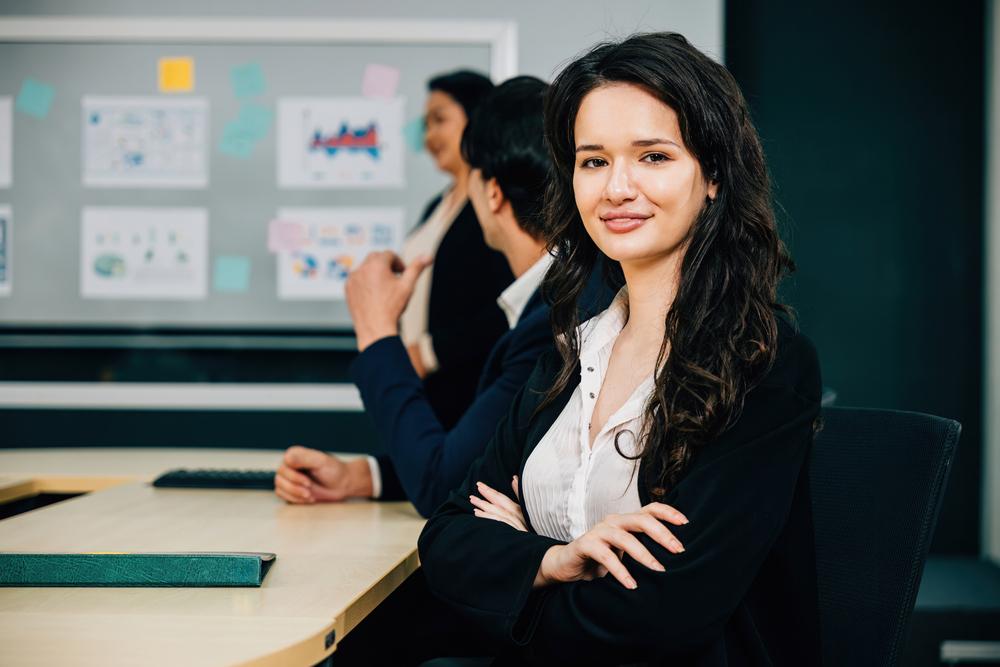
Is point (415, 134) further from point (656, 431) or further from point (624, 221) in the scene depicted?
point (656, 431)

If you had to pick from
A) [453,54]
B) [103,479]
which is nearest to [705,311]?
[103,479]

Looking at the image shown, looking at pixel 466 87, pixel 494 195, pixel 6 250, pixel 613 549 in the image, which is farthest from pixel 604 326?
pixel 6 250

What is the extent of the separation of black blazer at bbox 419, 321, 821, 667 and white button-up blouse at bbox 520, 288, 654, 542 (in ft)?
0.17

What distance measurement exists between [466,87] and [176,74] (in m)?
0.95

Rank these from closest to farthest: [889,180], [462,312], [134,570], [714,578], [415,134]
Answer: [714,578] → [134,570] → [462,312] → [415,134] → [889,180]

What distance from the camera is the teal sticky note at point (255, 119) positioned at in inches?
124

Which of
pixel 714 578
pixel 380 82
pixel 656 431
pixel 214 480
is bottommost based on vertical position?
pixel 214 480

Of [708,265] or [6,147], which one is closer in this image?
[708,265]

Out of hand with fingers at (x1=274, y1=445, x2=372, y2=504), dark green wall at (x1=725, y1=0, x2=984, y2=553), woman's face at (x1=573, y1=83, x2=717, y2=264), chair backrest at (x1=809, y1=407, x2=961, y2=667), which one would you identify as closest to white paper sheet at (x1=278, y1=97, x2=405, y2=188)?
dark green wall at (x1=725, y1=0, x2=984, y2=553)

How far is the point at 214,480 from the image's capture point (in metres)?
1.95

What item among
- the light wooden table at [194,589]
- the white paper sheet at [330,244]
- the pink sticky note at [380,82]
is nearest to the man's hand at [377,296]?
the light wooden table at [194,589]

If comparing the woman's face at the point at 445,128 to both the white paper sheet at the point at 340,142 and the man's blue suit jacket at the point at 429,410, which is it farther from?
the man's blue suit jacket at the point at 429,410

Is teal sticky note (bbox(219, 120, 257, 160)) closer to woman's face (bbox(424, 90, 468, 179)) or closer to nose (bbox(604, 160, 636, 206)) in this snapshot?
woman's face (bbox(424, 90, 468, 179))

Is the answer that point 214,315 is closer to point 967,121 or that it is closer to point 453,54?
point 453,54
